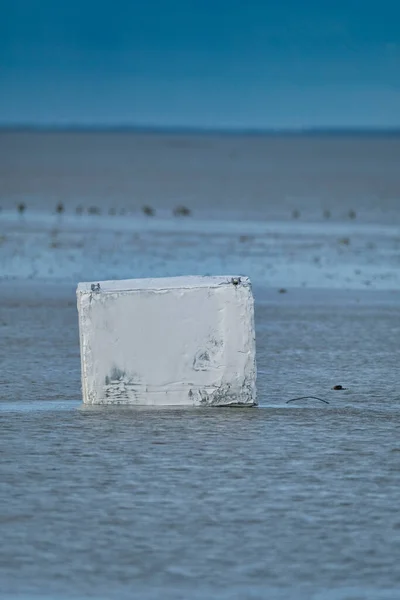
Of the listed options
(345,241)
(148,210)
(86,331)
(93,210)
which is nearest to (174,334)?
(86,331)

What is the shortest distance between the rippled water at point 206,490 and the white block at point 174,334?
0.21 m

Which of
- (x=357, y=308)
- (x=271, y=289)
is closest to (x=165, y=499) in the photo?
(x=357, y=308)

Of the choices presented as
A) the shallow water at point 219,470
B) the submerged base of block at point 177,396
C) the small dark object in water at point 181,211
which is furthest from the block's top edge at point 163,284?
the small dark object in water at point 181,211

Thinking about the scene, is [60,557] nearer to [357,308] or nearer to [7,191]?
[357,308]

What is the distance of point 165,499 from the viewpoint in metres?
6.06

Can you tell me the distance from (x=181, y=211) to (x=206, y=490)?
24558 millimetres

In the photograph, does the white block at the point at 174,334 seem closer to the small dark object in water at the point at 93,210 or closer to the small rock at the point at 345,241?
the small rock at the point at 345,241

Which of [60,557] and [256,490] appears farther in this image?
[256,490]

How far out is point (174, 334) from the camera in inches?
312

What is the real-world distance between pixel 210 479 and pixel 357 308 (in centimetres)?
716

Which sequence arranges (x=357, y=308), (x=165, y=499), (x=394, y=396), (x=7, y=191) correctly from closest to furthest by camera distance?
1. (x=165, y=499)
2. (x=394, y=396)
3. (x=357, y=308)
4. (x=7, y=191)

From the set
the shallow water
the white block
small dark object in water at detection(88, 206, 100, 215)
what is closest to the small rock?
the shallow water

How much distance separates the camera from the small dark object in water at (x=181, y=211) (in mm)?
29777

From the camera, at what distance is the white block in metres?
7.90
